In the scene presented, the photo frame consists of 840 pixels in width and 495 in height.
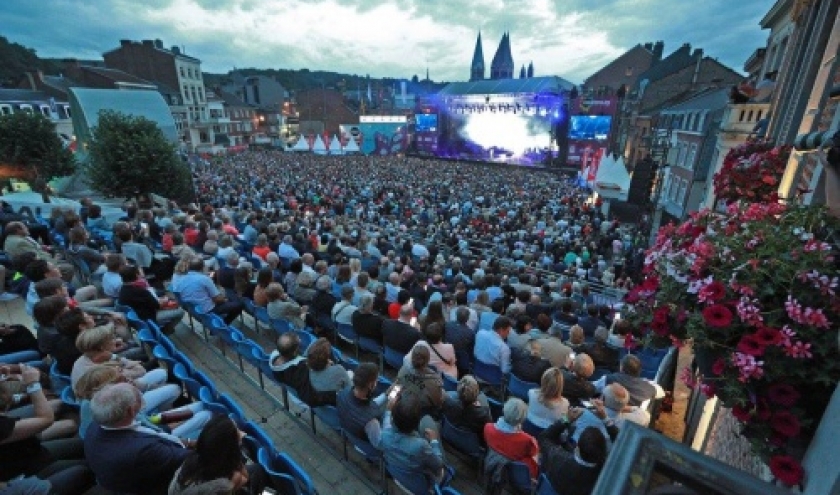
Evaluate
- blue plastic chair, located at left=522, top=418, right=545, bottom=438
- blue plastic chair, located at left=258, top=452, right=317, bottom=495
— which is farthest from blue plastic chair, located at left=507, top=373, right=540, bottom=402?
blue plastic chair, located at left=258, top=452, right=317, bottom=495

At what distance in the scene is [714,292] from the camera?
2.00 meters

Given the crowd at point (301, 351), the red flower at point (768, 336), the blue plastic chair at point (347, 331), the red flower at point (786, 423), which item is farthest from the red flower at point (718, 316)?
the blue plastic chair at point (347, 331)

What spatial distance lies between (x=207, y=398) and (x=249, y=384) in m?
1.51

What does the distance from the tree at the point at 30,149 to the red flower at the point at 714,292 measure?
23529 mm

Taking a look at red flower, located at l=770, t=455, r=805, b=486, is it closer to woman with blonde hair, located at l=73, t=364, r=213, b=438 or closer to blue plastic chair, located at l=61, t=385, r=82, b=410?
woman with blonde hair, located at l=73, t=364, r=213, b=438

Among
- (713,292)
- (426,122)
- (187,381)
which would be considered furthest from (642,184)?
(426,122)

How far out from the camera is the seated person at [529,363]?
176 inches

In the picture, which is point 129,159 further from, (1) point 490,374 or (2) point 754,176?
(2) point 754,176

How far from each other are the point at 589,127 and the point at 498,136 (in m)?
10.9

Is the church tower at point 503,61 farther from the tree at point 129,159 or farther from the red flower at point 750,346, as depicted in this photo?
the red flower at point 750,346

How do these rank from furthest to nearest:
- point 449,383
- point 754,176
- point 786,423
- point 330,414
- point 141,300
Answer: point 141,300, point 754,176, point 449,383, point 330,414, point 786,423

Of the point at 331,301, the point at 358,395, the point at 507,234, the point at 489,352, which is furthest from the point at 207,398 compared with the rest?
the point at 507,234

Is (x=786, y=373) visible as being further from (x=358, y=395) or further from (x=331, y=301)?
(x=331, y=301)

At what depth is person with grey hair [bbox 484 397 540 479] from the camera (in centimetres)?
317
